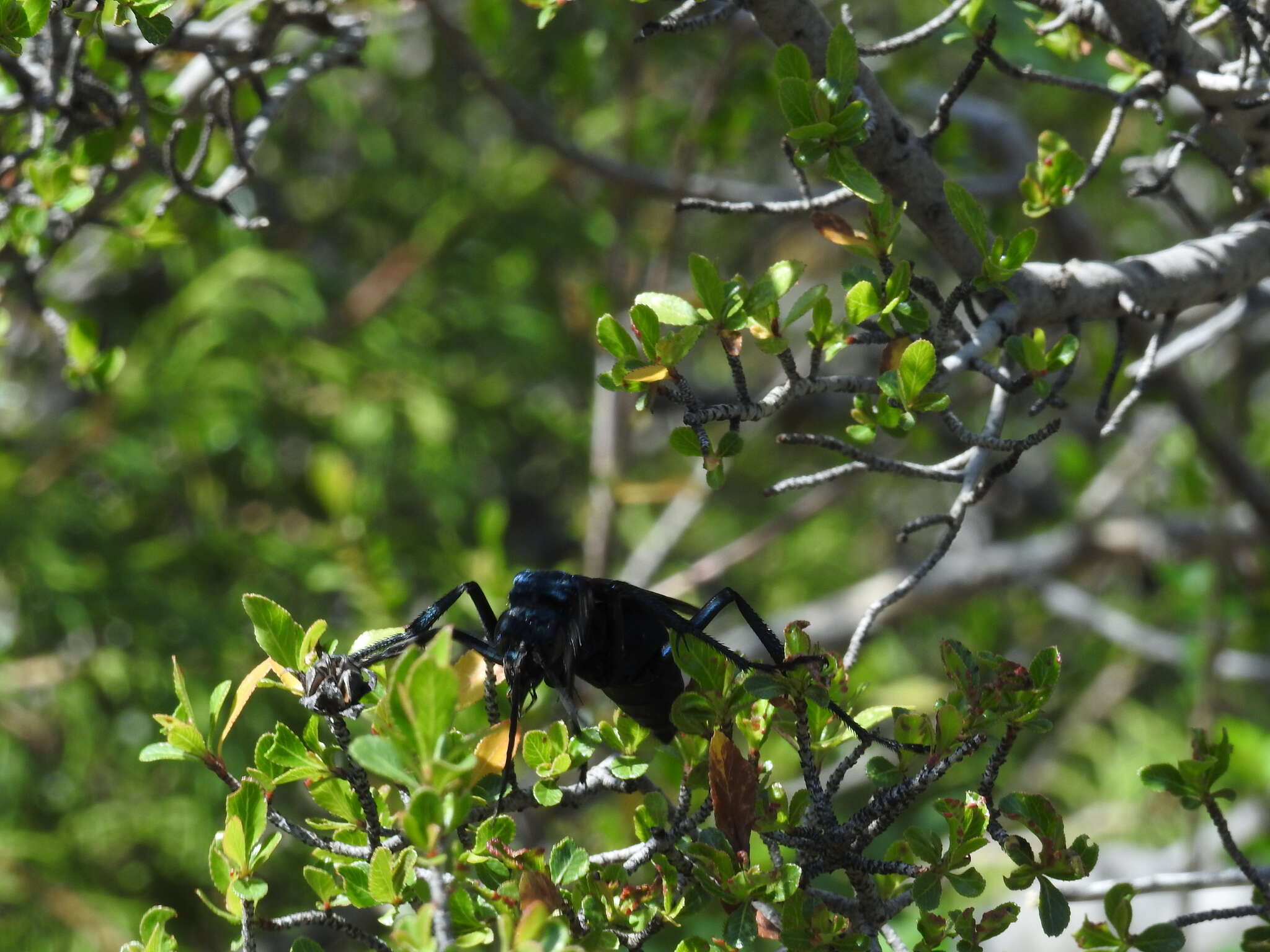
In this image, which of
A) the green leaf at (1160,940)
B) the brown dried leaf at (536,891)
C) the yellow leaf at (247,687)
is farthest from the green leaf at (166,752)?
the green leaf at (1160,940)

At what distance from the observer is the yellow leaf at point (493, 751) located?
123 centimetres

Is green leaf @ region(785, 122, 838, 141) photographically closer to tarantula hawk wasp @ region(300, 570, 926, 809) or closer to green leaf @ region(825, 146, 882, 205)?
green leaf @ region(825, 146, 882, 205)

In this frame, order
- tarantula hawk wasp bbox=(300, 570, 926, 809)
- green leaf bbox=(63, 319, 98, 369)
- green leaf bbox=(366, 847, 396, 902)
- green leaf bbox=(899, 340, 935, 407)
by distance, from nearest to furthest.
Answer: green leaf bbox=(366, 847, 396, 902), green leaf bbox=(899, 340, 935, 407), tarantula hawk wasp bbox=(300, 570, 926, 809), green leaf bbox=(63, 319, 98, 369)

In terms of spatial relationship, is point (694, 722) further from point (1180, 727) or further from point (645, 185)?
point (1180, 727)

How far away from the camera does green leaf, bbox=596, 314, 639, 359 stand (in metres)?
1.30

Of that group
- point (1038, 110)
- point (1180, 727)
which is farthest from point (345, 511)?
point (1038, 110)

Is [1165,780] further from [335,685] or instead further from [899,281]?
[335,685]

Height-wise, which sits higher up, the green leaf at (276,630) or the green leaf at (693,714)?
the green leaf at (276,630)

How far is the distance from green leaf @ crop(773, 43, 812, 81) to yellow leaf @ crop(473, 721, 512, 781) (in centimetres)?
85

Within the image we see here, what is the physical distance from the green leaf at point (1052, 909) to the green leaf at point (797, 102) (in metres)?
0.92

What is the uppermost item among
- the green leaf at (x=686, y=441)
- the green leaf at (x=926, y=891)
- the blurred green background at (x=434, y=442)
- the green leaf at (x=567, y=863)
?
the green leaf at (x=686, y=441)

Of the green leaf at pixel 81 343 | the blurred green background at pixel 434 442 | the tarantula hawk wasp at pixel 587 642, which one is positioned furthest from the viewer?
the blurred green background at pixel 434 442

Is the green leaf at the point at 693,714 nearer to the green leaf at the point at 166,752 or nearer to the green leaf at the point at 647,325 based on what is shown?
the green leaf at the point at 647,325

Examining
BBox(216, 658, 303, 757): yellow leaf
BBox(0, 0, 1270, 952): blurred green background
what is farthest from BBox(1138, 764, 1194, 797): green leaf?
BBox(0, 0, 1270, 952): blurred green background
